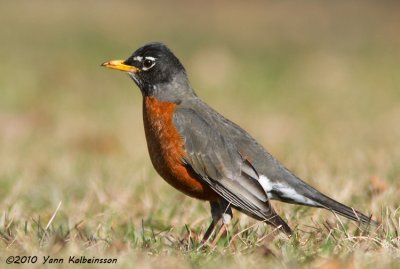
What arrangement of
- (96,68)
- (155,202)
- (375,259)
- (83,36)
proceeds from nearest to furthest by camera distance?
(375,259)
(155,202)
(96,68)
(83,36)

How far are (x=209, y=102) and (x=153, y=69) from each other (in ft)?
18.3

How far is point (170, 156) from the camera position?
16.5 ft

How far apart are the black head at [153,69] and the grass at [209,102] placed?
0.81 meters

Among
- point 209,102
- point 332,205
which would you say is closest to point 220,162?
point 332,205

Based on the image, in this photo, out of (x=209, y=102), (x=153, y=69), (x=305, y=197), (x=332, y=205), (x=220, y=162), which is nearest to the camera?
(x=332, y=205)

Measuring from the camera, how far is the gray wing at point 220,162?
4859 millimetres

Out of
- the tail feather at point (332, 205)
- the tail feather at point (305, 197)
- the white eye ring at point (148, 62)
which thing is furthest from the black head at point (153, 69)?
the tail feather at point (332, 205)

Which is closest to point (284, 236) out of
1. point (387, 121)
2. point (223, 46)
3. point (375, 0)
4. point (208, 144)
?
point (208, 144)

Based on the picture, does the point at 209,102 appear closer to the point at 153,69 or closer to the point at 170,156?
the point at 153,69

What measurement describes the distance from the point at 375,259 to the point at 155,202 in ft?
7.57

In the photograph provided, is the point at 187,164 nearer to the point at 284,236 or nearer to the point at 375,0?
the point at 284,236

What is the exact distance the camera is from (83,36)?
50.0ft

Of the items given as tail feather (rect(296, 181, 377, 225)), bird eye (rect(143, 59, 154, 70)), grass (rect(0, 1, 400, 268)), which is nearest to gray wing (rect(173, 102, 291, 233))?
grass (rect(0, 1, 400, 268))

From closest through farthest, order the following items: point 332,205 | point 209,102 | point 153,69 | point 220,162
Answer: point 332,205
point 220,162
point 153,69
point 209,102
